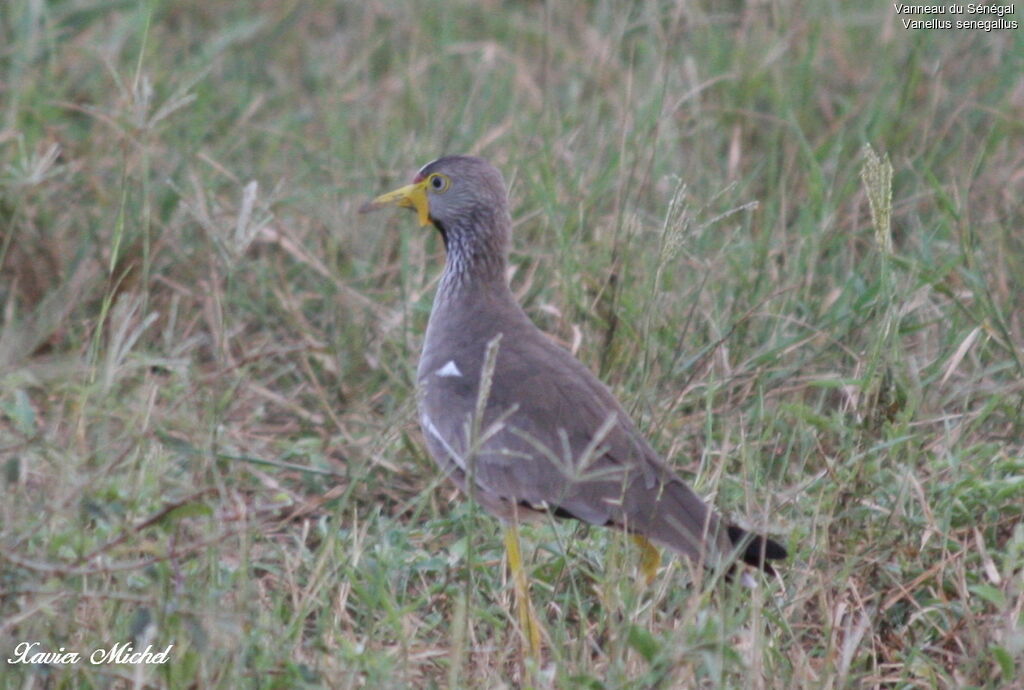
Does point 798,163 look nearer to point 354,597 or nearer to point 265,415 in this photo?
point 265,415

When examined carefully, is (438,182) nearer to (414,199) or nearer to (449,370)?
(414,199)

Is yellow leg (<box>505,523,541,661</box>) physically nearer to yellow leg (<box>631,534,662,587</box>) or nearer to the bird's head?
yellow leg (<box>631,534,662,587</box>)

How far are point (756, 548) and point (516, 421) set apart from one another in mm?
791

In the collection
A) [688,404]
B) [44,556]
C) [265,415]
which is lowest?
[265,415]

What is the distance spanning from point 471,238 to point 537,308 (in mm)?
635

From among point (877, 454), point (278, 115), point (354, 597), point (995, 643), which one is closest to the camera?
point (995, 643)

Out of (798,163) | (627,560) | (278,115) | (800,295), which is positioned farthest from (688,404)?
(278,115)

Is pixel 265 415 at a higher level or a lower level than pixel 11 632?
lower

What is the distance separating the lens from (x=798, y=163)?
604 centimetres

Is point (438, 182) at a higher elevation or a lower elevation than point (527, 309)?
higher

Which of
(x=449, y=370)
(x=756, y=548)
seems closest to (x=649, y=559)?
(x=756, y=548)

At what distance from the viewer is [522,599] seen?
12.1ft
